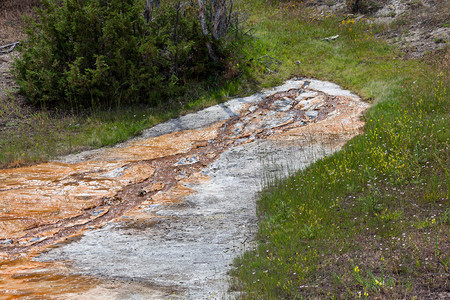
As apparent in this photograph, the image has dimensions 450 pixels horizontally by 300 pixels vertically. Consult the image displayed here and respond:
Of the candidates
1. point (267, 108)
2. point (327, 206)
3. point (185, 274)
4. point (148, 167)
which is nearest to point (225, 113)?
point (267, 108)

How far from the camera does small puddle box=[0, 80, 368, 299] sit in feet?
17.2

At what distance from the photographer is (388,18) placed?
57.4 ft

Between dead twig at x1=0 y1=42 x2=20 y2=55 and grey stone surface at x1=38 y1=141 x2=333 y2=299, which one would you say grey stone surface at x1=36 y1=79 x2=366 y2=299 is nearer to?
grey stone surface at x1=38 y1=141 x2=333 y2=299

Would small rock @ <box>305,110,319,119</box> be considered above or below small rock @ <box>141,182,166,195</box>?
above

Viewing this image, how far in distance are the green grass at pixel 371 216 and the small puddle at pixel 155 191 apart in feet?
1.93

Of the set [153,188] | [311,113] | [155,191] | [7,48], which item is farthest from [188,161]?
[7,48]

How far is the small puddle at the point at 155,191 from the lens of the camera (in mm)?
5238

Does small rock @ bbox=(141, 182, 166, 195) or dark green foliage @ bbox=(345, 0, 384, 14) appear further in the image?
dark green foliage @ bbox=(345, 0, 384, 14)

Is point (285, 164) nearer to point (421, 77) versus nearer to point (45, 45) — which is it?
point (421, 77)

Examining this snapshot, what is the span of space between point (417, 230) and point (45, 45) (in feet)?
39.2

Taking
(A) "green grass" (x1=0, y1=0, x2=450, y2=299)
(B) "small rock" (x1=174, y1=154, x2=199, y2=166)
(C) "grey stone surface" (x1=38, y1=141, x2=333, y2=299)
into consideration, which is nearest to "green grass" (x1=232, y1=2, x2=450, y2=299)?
(A) "green grass" (x1=0, y1=0, x2=450, y2=299)

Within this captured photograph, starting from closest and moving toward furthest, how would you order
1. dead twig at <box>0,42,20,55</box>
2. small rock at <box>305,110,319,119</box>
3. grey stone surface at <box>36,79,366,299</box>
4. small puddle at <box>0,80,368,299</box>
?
1. grey stone surface at <box>36,79,366,299</box>
2. small puddle at <box>0,80,368,299</box>
3. small rock at <box>305,110,319,119</box>
4. dead twig at <box>0,42,20,55</box>

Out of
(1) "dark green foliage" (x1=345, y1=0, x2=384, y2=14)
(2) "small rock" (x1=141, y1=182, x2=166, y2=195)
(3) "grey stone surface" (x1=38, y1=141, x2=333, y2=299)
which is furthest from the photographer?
(1) "dark green foliage" (x1=345, y1=0, x2=384, y2=14)

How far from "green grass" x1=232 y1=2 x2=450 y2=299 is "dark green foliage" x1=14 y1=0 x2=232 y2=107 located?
6.56 m
